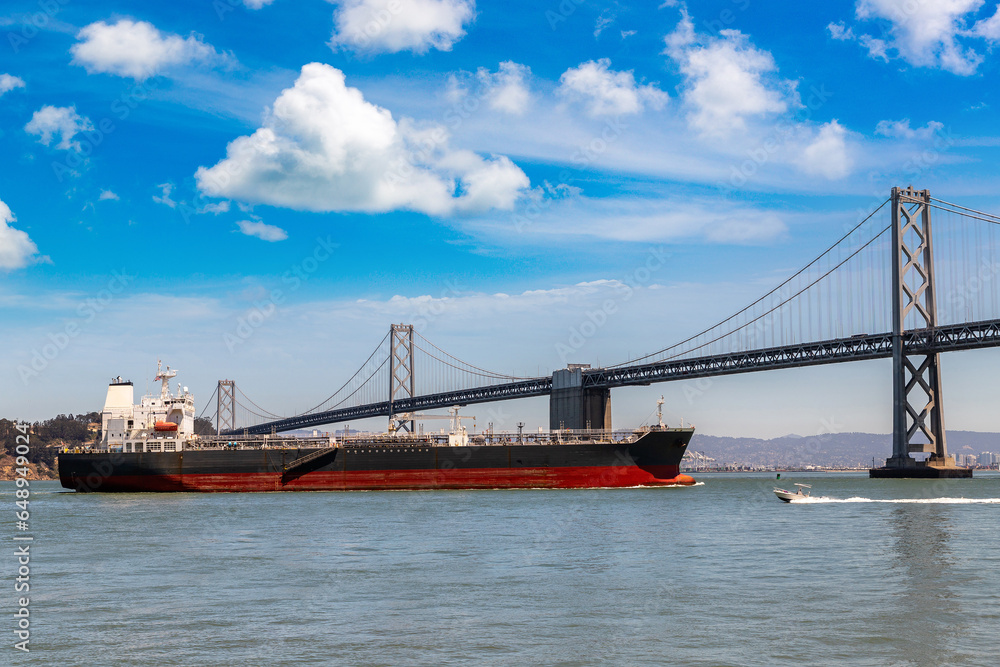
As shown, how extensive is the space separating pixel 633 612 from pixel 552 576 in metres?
3.54

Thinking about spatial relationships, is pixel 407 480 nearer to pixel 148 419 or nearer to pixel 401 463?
pixel 401 463

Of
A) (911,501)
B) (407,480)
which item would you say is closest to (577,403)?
(407,480)

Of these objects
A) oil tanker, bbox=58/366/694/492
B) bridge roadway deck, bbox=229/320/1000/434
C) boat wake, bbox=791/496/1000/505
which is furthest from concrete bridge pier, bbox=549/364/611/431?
boat wake, bbox=791/496/1000/505

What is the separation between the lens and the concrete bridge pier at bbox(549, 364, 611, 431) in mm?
85188

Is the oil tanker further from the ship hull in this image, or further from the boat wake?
the boat wake

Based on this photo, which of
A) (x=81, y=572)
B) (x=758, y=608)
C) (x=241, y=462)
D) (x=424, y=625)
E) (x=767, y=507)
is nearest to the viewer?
(x=424, y=625)

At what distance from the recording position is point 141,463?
44.5 m

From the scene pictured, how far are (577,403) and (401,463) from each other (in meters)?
43.1

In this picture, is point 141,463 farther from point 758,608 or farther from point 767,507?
point 758,608

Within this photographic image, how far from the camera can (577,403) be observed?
8569 cm

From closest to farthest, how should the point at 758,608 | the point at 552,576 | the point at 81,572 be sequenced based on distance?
the point at 758,608 < the point at 552,576 < the point at 81,572

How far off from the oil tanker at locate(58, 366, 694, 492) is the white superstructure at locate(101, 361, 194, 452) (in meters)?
0.16

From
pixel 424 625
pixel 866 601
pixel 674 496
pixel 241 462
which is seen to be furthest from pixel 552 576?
pixel 241 462

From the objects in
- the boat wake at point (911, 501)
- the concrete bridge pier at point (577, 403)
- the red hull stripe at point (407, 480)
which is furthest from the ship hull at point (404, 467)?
the concrete bridge pier at point (577, 403)
